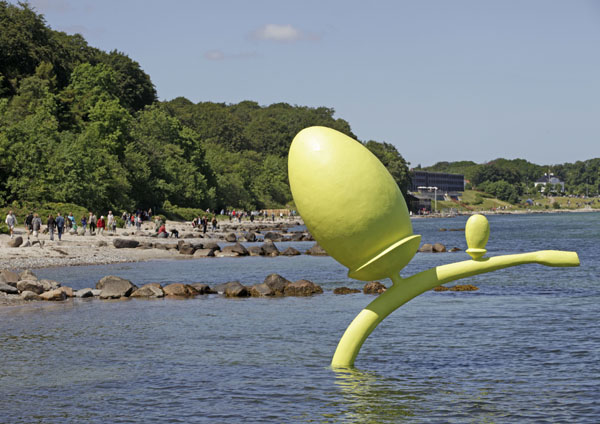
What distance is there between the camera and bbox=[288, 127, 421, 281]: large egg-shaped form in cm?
1039

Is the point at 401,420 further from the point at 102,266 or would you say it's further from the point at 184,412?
the point at 102,266

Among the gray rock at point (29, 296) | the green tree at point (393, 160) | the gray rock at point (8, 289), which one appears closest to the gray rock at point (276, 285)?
the gray rock at point (29, 296)

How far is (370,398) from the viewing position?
1206 cm

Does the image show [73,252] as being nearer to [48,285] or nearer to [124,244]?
[124,244]

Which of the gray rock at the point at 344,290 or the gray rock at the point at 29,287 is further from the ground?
the gray rock at the point at 29,287

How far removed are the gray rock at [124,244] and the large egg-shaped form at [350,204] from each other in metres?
39.4

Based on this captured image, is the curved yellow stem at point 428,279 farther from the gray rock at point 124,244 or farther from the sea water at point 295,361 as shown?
the gray rock at point 124,244

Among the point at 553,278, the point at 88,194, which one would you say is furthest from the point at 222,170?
the point at 553,278

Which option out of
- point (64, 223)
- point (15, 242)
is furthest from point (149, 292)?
point (64, 223)

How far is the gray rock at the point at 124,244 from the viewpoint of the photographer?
4856 centimetres

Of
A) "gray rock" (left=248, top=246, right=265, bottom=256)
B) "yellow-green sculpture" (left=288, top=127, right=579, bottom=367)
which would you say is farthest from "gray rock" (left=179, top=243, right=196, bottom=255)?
"yellow-green sculpture" (left=288, top=127, right=579, bottom=367)

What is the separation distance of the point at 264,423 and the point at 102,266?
99.8ft

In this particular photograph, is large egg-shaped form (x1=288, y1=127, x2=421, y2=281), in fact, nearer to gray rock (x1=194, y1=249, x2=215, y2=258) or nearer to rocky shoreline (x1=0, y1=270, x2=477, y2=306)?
rocky shoreline (x1=0, y1=270, x2=477, y2=306)

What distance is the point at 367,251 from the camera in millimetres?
10641
